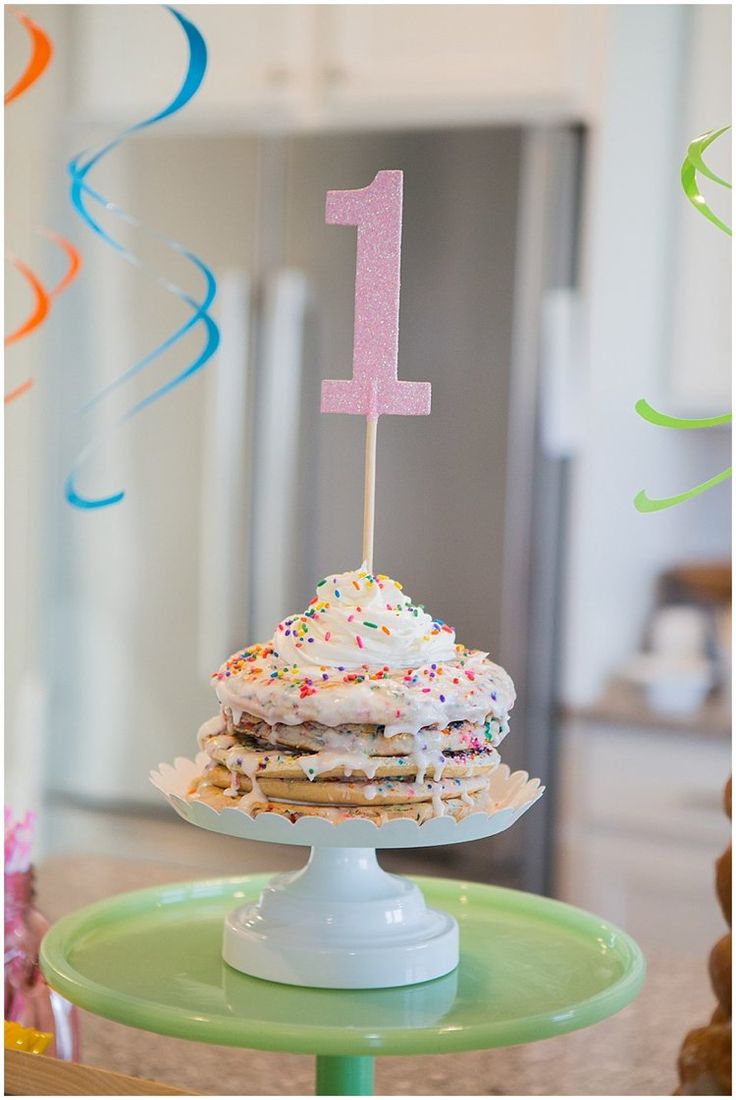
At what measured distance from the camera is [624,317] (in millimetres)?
2746

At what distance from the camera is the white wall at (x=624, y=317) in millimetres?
2680

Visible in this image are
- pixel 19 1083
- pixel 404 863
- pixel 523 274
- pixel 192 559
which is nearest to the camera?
pixel 19 1083

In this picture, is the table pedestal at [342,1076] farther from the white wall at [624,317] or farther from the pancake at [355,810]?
the white wall at [624,317]

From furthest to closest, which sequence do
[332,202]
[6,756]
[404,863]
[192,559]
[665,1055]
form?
[6,756] < [192,559] < [404,863] < [665,1055] < [332,202]

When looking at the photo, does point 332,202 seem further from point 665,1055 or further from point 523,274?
point 523,274

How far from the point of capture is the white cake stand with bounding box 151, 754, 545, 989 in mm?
886

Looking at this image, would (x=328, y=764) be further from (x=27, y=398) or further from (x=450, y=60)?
(x=27, y=398)

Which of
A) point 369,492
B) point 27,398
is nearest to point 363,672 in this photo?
point 369,492

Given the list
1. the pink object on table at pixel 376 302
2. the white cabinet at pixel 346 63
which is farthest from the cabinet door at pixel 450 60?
the pink object on table at pixel 376 302

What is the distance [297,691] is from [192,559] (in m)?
2.12

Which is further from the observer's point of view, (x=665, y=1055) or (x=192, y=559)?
(x=192, y=559)

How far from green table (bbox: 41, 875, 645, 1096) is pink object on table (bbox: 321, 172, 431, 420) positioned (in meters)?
0.42

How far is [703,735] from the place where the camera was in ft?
8.83

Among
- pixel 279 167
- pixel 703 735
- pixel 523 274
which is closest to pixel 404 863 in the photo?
pixel 703 735
